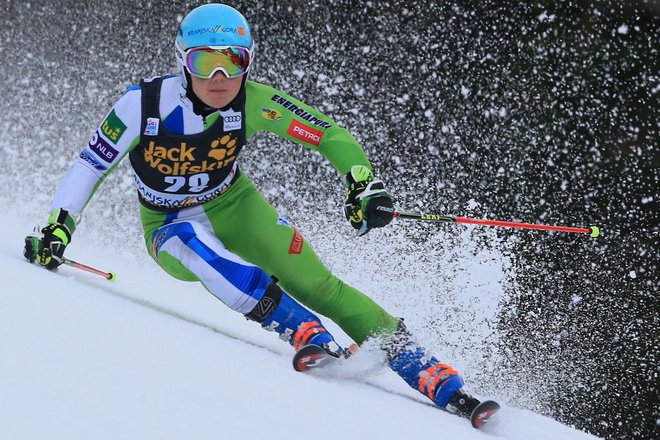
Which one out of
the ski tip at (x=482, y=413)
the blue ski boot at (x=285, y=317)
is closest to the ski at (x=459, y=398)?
the ski tip at (x=482, y=413)

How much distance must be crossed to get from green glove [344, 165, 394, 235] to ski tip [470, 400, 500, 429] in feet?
2.35

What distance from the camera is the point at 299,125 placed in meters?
3.49

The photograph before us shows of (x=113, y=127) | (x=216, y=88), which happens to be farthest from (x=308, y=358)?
(x=113, y=127)

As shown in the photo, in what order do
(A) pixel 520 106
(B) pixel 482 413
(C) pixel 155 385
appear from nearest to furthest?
1. (C) pixel 155 385
2. (B) pixel 482 413
3. (A) pixel 520 106

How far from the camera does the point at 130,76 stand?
10.4 meters

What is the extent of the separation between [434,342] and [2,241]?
3.00m

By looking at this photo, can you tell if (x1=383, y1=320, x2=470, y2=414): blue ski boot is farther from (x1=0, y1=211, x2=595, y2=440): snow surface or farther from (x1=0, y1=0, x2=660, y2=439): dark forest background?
(x1=0, y1=0, x2=660, y2=439): dark forest background

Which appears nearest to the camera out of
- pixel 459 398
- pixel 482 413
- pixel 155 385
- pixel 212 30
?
pixel 155 385

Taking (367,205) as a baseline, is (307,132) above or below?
above

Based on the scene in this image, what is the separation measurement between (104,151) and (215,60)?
58cm

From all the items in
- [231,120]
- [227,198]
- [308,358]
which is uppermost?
[231,120]

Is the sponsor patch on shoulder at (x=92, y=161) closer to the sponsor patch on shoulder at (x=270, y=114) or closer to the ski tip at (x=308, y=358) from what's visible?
the sponsor patch on shoulder at (x=270, y=114)

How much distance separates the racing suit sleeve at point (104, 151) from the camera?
3229 mm

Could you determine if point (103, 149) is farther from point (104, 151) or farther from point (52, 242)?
point (52, 242)
